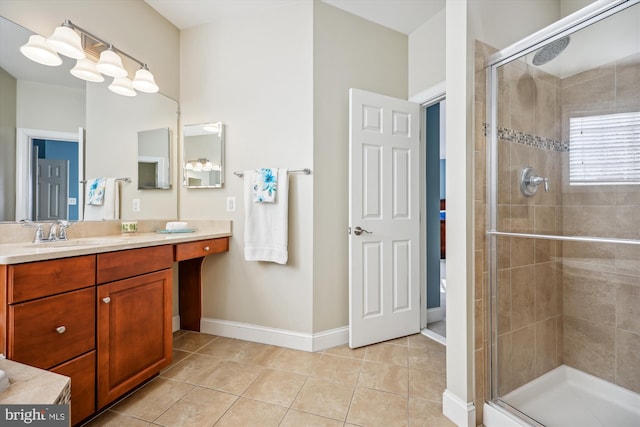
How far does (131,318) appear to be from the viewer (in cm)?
151

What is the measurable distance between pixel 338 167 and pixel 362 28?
1.19m

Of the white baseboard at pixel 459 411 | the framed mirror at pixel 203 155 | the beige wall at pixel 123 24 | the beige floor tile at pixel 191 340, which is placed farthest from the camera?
the framed mirror at pixel 203 155

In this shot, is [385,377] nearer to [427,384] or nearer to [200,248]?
[427,384]

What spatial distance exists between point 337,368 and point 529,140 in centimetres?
184

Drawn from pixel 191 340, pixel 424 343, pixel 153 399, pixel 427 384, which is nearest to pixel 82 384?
pixel 153 399

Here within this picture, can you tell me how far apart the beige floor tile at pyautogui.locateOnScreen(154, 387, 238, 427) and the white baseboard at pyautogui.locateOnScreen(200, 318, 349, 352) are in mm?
640

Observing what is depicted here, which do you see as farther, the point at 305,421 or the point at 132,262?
the point at 132,262

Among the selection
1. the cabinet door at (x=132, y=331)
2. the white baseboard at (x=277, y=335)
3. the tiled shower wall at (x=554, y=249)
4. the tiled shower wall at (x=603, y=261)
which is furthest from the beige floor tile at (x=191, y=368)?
the tiled shower wall at (x=603, y=261)

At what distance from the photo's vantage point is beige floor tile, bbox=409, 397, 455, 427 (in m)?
1.39

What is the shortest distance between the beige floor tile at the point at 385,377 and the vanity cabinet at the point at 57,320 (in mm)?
1422

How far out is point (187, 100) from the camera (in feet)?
8.28

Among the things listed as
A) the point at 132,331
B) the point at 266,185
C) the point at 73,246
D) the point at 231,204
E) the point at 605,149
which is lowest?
the point at 132,331

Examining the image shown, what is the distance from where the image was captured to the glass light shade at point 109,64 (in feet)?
5.98

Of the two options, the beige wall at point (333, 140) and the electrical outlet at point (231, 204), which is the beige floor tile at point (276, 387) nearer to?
the beige wall at point (333, 140)
